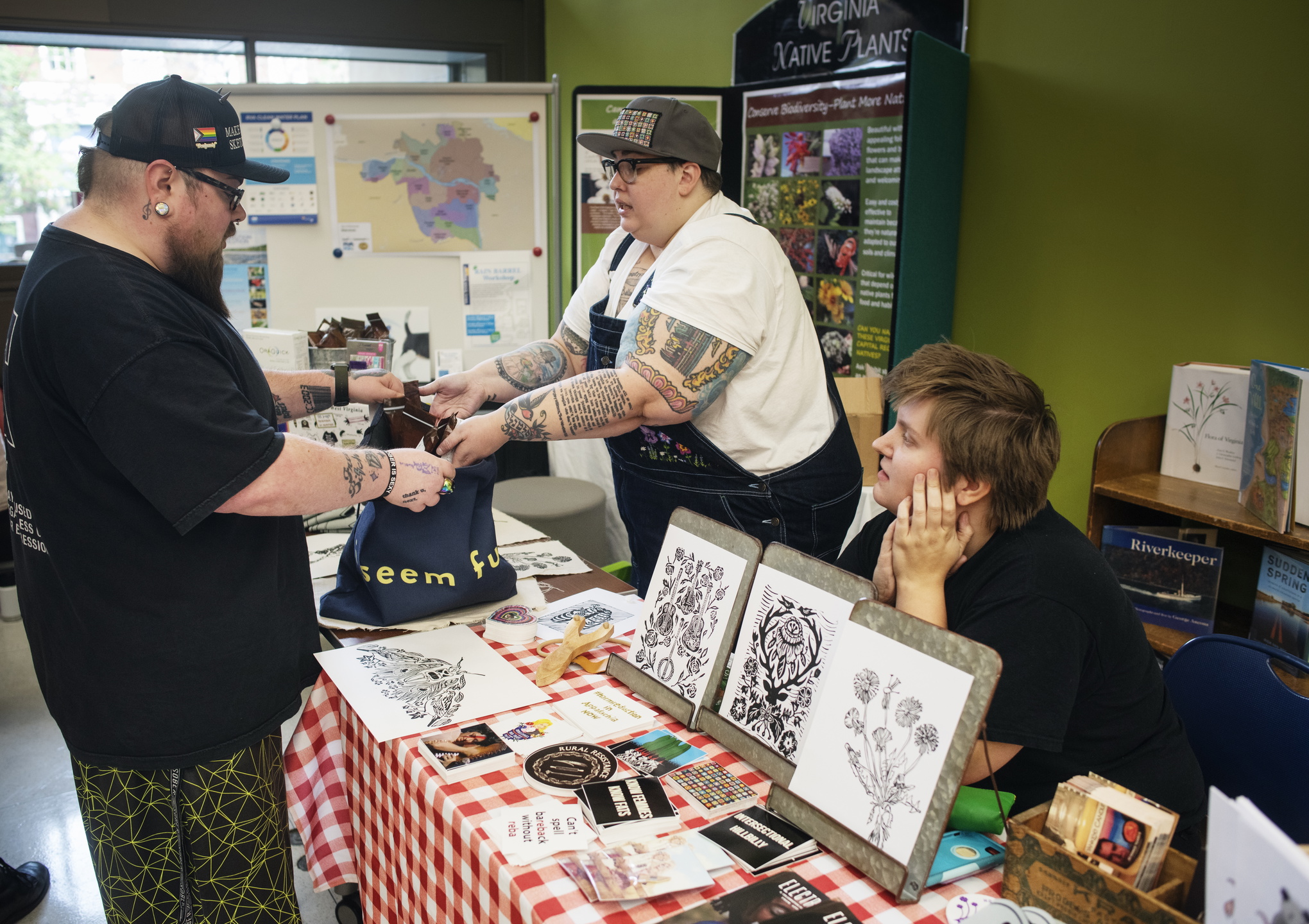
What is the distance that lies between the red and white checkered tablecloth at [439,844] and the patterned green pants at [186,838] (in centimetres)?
13

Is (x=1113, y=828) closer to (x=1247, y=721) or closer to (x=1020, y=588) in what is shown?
(x=1020, y=588)

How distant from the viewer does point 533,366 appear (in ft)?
7.76

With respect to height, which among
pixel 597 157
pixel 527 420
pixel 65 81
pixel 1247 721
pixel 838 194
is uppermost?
pixel 65 81

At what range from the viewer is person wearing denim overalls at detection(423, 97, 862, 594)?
1.80 meters

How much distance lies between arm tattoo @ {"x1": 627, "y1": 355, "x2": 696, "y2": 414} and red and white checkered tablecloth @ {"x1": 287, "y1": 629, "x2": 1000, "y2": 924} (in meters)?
0.54

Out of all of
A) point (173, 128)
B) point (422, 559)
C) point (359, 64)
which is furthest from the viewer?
point (359, 64)

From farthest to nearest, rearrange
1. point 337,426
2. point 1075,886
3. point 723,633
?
point 337,426 < point 723,633 < point 1075,886

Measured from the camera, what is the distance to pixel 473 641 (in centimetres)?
175

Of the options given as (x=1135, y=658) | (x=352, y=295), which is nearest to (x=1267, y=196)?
(x=1135, y=658)

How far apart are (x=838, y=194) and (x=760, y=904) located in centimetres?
285

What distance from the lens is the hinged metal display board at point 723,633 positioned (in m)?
1.39

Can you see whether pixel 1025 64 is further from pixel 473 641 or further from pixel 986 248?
pixel 473 641

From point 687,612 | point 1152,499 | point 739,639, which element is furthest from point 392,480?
point 1152,499

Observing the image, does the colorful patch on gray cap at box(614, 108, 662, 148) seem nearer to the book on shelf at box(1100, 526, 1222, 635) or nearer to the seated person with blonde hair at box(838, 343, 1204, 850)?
the seated person with blonde hair at box(838, 343, 1204, 850)
